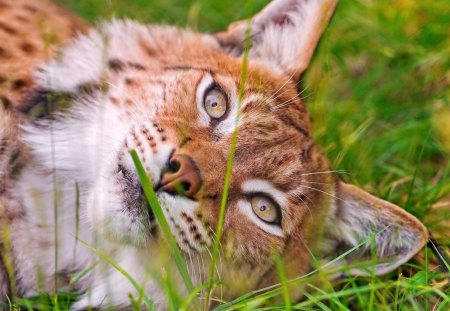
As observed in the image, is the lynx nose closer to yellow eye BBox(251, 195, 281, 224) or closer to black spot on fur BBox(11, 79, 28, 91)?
yellow eye BBox(251, 195, 281, 224)

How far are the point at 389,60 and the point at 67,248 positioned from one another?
3.01 m

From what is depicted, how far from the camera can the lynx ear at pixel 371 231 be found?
3.28m

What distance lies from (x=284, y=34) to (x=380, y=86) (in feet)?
5.38

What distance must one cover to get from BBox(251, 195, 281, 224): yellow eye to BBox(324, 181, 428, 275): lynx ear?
1.26 ft

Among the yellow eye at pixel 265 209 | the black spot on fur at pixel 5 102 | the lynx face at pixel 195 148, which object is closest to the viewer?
the lynx face at pixel 195 148

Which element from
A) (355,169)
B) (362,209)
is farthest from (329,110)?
(362,209)

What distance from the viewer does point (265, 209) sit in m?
3.22

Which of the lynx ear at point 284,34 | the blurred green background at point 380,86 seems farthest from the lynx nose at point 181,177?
the blurred green background at point 380,86

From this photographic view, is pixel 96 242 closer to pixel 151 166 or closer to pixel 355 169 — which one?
pixel 151 166

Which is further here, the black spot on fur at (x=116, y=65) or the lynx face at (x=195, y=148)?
the black spot on fur at (x=116, y=65)

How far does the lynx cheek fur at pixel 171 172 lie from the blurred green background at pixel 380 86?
0.52 metres

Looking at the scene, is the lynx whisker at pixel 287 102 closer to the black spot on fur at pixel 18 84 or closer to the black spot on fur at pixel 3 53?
the black spot on fur at pixel 18 84

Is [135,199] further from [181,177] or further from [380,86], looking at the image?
[380,86]

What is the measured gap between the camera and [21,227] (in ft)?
10.8
